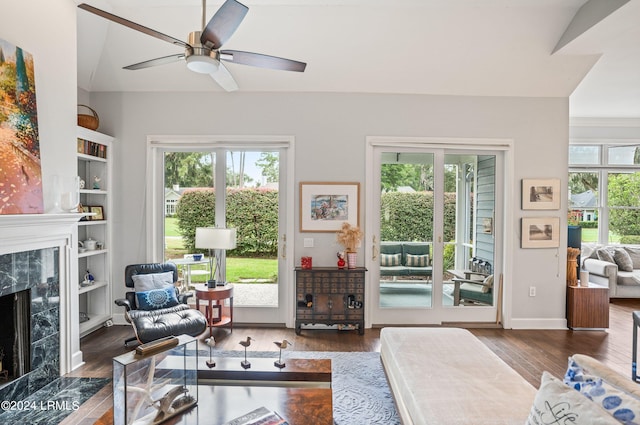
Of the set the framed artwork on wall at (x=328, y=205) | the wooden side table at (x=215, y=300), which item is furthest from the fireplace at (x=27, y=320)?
the framed artwork on wall at (x=328, y=205)

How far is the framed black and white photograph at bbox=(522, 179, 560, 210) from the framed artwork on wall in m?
2.08

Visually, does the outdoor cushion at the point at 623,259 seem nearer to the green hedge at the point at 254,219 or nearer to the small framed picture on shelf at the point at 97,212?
the green hedge at the point at 254,219

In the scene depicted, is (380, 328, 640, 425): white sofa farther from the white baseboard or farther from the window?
the window

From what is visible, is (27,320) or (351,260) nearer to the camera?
(27,320)

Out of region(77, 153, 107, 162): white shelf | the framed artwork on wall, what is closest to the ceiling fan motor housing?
the framed artwork on wall

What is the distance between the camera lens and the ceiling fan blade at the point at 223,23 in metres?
1.91

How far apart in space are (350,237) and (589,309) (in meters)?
3.02

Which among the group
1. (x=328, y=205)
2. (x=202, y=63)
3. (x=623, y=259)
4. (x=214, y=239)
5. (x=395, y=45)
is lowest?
(x=623, y=259)

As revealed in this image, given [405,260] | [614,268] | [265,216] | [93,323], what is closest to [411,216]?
[405,260]

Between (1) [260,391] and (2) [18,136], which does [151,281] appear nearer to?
(2) [18,136]

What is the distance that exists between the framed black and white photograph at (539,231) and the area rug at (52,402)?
4.65 metres

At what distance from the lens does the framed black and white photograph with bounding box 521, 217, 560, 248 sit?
4.34 m

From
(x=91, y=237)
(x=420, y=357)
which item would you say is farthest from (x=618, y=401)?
(x=91, y=237)

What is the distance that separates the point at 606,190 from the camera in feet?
20.8
